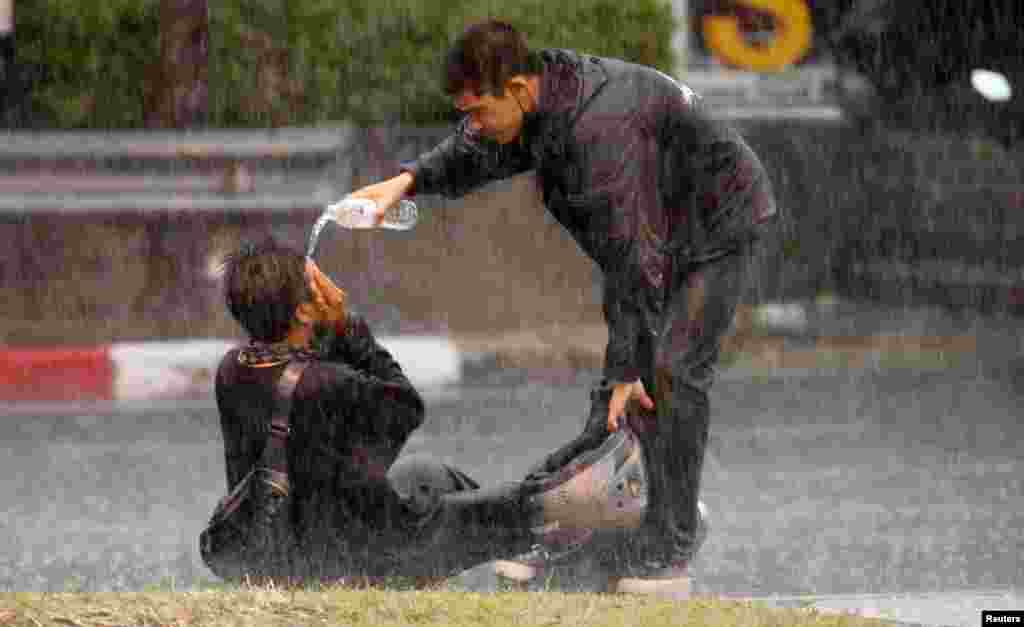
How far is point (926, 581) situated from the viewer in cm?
Result: 570

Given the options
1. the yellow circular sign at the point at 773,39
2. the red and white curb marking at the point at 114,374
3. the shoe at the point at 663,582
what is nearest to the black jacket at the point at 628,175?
the shoe at the point at 663,582

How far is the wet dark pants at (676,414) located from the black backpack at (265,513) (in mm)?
683

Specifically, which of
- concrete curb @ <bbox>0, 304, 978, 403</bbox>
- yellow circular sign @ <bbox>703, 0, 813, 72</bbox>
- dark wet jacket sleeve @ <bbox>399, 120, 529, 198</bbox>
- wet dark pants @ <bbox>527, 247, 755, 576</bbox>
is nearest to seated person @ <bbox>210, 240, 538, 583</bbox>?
wet dark pants @ <bbox>527, 247, 755, 576</bbox>

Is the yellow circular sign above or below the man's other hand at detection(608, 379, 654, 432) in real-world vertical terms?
below

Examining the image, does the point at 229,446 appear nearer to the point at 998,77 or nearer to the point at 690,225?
the point at 690,225

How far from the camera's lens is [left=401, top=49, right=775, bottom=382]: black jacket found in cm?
480

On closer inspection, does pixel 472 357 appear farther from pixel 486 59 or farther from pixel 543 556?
pixel 486 59

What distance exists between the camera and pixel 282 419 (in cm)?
483

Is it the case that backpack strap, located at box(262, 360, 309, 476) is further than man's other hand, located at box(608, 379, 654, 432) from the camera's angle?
No

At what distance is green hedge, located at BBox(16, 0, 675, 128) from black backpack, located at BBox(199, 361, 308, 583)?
6960 millimetres

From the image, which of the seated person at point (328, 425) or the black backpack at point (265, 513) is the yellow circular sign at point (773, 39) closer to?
the seated person at point (328, 425)

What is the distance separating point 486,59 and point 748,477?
124 inches

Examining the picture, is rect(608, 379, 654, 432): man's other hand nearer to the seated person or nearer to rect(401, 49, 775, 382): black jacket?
rect(401, 49, 775, 382): black jacket

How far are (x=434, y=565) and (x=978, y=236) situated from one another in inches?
262
